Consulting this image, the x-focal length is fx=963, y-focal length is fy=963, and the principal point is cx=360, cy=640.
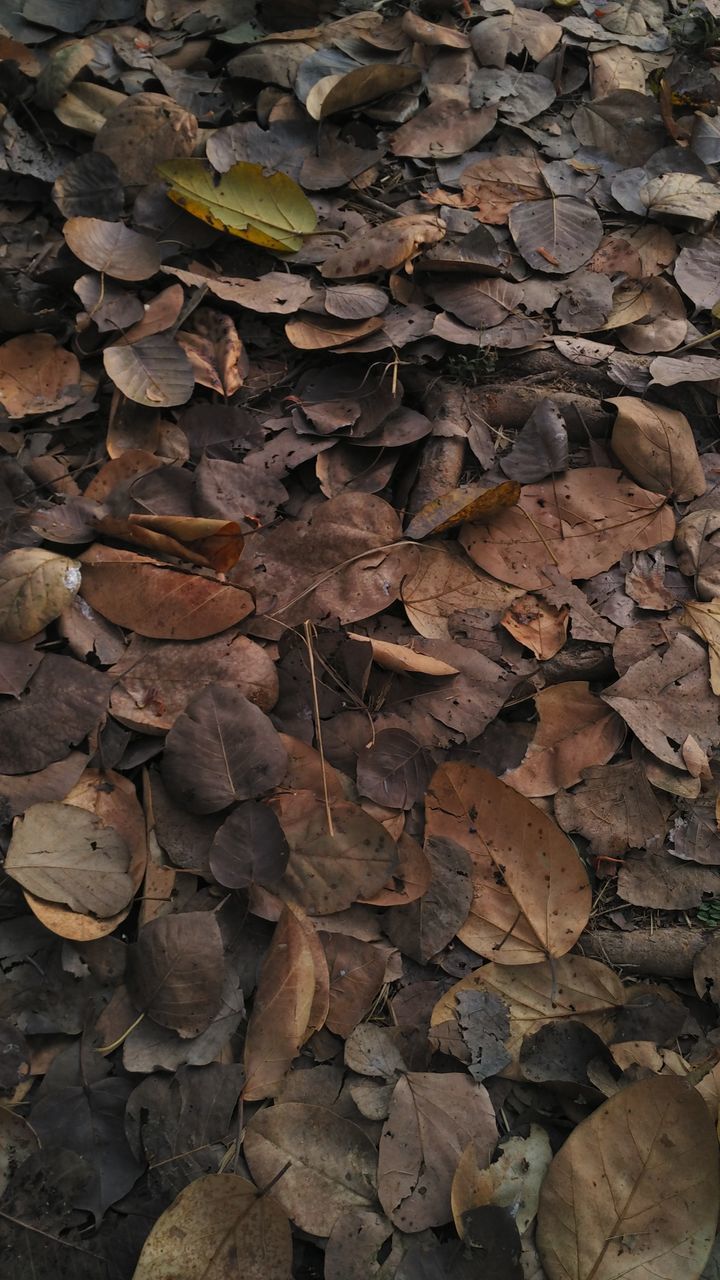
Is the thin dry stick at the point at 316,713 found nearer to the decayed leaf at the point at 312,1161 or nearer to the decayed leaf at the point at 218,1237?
the decayed leaf at the point at 312,1161

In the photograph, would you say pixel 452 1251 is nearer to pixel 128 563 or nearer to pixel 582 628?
pixel 582 628

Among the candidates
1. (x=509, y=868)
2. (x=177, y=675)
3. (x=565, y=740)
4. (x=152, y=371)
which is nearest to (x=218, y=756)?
(x=177, y=675)

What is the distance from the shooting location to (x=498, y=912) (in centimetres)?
179

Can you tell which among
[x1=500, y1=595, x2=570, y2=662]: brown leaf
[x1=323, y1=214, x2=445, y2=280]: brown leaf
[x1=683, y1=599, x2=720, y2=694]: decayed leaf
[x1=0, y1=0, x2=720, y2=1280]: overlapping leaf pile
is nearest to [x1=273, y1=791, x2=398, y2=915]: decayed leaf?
[x1=0, y1=0, x2=720, y2=1280]: overlapping leaf pile

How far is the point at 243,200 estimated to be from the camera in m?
2.44

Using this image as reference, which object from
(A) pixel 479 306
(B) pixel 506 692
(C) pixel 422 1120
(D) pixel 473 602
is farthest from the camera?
(A) pixel 479 306

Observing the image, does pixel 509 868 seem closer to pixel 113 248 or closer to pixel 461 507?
pixel 461 507

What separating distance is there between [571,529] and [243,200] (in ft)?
3.90

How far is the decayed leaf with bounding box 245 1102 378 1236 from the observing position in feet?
5.06

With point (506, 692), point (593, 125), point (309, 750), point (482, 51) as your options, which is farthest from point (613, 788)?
point (482, 51)

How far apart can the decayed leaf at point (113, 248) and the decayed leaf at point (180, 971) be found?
159cm

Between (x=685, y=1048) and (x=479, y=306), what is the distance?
1687mm

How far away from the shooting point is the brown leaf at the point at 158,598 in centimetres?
198

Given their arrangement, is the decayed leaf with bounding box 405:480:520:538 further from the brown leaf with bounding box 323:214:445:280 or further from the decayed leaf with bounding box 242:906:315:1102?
the decayed leaf with bounding box 242:906:315:1102
